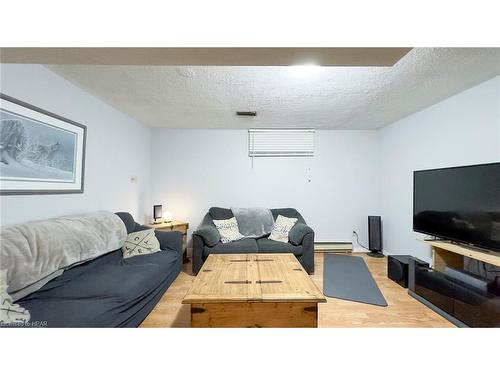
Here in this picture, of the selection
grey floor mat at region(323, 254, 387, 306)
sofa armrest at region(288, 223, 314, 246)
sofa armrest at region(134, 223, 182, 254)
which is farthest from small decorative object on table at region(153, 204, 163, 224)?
grey floor mat at region(323, 254, 387, 306)

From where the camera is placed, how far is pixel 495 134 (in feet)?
7.17

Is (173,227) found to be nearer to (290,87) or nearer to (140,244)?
(140,244)

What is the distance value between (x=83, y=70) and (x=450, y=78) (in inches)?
140

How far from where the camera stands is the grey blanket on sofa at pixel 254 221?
12.0ft

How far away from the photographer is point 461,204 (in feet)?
7.08

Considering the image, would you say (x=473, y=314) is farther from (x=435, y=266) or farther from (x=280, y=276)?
(x=280, y=276)

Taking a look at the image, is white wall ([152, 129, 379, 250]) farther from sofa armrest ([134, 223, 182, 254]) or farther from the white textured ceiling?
sofa armrest ([134, 223, 182, 254])

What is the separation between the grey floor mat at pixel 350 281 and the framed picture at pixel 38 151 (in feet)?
9.94

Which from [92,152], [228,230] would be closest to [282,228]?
[228,230]

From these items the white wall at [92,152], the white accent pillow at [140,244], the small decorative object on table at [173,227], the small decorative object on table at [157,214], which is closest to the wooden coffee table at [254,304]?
the white accent pillow at [140,244]

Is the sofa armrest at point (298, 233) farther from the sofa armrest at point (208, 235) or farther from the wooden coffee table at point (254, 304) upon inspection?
the wooden coffee table at point (254, 304)

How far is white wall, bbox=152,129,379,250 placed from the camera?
417 cm

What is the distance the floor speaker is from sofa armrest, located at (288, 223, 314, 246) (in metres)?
1.45

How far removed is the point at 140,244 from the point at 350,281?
2.65 metres
